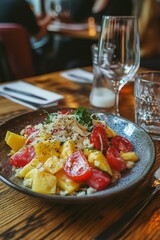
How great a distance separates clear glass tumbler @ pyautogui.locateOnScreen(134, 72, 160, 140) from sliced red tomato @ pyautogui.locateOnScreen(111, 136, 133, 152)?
0.18 metres

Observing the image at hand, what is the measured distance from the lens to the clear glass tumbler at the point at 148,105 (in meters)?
0.93

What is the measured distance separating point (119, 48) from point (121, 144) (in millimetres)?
443

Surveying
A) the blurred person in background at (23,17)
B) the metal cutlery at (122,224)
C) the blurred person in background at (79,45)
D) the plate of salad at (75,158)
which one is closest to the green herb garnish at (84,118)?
the plate of salad at (75,158)

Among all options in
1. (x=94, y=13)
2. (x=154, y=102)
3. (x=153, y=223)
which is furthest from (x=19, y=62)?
(x=94, y=13)

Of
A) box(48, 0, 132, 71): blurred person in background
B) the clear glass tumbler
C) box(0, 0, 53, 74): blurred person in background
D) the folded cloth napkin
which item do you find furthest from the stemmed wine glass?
box(48, 0, 132, 71): blurred person in background

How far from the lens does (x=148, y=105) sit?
0.95m

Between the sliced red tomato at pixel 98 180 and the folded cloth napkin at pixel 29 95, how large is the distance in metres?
0.58

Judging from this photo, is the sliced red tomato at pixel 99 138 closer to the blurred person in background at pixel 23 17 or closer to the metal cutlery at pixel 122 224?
the metal cutlery at pixel 122 224

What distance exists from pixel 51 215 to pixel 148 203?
203 mm

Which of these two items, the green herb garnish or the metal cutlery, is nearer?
the metal cutlery

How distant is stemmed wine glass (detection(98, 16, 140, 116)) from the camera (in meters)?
1.01

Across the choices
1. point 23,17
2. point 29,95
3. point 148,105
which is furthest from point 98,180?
point 23,17

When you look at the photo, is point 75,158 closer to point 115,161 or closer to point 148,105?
point 115,161

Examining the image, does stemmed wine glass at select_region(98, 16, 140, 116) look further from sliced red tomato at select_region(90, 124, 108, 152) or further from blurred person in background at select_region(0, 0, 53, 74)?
blurred person in background at select_region(0, 0, 53, 74)
